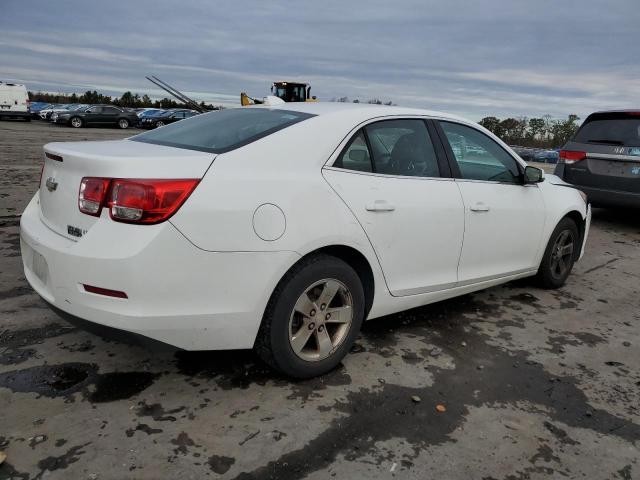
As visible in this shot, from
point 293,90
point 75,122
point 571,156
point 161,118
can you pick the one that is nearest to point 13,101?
point 75,122

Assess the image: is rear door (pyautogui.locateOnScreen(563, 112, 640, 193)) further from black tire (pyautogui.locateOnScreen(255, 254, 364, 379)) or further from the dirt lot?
→ black tire (pyautogui.locateOnScreen(255, 254, 364, 379))

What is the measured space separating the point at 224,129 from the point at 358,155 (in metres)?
0.81

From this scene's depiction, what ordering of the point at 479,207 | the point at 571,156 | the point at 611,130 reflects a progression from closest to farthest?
1. the point at 479,207
2. the point at 611,130
3. the point at 571,156

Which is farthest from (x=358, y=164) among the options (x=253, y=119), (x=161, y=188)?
(x=161, y=188)

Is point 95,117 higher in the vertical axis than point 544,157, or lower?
higher

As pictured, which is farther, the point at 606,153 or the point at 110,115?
the point at 110,115

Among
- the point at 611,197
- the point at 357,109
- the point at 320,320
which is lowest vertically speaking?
the point at 320,320

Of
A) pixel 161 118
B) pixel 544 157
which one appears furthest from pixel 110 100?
pixel 544 157

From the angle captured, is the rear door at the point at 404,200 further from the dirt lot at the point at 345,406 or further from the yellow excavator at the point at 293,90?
the yellow excavator at the point at 293,90

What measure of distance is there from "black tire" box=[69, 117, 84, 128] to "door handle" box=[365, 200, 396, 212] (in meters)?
33.3

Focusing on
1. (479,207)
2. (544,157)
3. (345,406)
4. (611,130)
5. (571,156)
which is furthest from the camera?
(544,157)

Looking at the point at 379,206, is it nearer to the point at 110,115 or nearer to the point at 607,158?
the point at 607,158

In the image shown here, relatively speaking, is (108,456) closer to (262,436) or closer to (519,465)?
(262,436)

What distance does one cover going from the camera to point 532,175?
4355 mm
